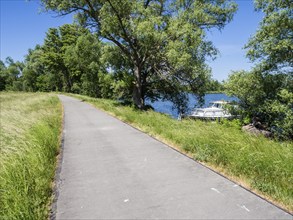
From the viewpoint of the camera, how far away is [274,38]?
1238 centimetres

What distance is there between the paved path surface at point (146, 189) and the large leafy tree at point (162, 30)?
34.8 ft

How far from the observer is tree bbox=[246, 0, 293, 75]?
11.9 meters

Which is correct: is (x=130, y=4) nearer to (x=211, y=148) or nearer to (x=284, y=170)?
(x=211, y=148)

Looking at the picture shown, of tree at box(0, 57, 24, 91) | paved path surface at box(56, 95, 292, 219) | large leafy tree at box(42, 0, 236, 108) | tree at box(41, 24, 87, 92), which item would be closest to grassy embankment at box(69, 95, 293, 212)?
paved path surface at box(56, 95, 292, 219)

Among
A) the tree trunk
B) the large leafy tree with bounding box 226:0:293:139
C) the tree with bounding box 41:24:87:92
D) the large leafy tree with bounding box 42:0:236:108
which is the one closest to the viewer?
the large leafy tree with bounding box 226:0:293:139

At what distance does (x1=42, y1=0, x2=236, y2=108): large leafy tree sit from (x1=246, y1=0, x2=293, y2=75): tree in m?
4.62

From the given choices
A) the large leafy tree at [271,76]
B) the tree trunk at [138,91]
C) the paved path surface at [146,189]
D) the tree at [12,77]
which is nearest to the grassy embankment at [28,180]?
the paved path surface at [146,189]

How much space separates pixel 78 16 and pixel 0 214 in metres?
19.6

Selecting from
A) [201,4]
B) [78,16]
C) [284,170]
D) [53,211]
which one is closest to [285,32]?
[201,4]

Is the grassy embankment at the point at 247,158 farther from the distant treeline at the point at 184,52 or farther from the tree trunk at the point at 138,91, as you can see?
the tree trunk at the point at 138,91

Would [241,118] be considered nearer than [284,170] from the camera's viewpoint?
No

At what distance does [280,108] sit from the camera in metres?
11.5

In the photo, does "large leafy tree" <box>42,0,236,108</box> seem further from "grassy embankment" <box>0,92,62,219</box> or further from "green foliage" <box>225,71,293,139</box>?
"grassy embankment" <box>0,92,62,219</box>

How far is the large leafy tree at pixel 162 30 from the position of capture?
17.3m
